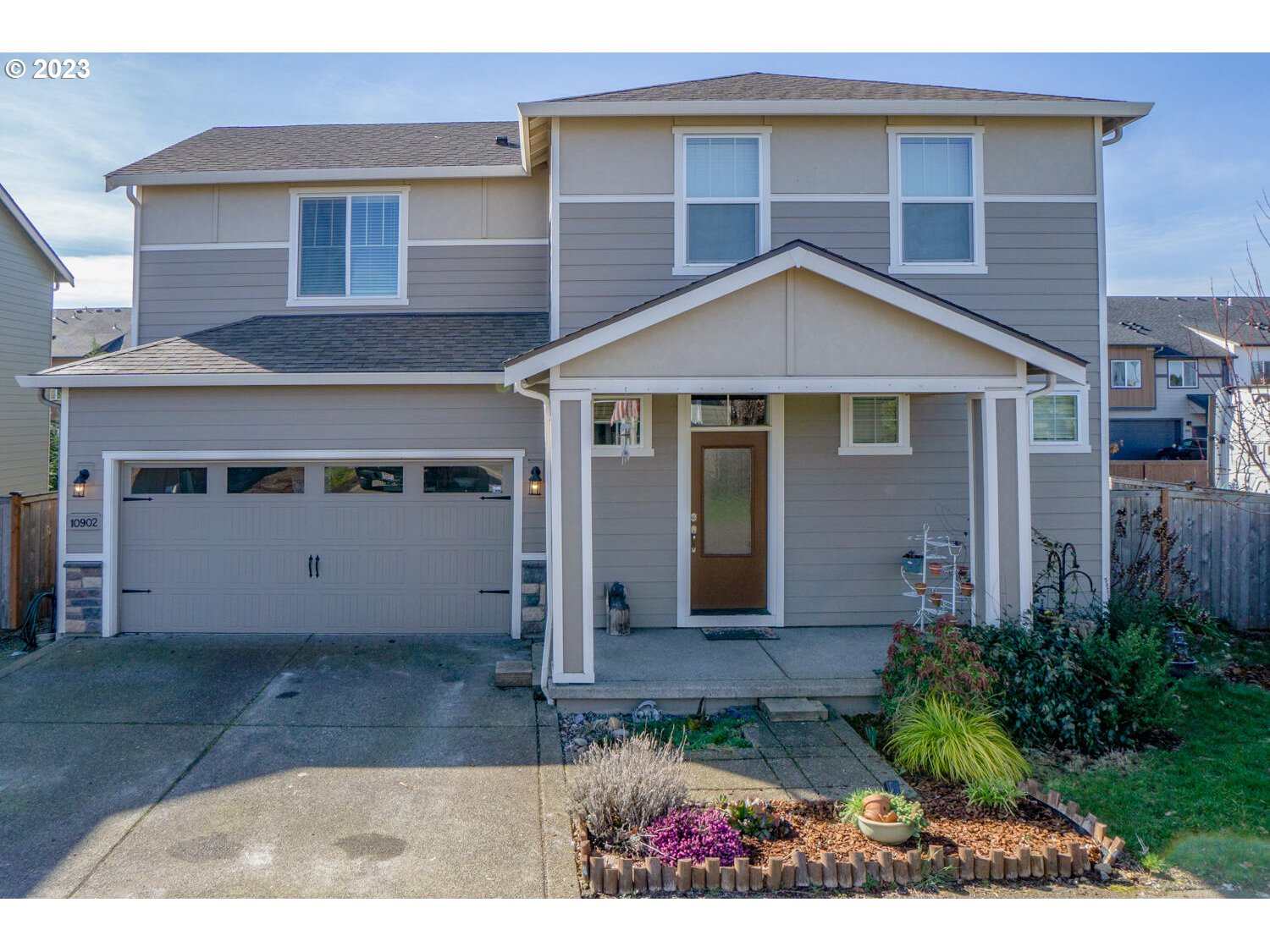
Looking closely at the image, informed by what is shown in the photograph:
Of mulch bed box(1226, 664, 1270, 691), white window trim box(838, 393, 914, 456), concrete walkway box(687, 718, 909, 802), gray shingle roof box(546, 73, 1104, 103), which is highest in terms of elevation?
gray shingle roof box(546, 73, 1104, 103)

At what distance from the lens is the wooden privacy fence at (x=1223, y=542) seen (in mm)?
9391

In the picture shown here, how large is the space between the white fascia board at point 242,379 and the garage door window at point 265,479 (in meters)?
0.98

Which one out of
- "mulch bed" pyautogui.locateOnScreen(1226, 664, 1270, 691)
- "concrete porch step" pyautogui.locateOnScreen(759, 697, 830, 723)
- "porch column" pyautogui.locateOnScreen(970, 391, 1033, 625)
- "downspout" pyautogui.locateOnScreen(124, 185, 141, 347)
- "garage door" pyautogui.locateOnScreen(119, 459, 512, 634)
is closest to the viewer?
"concrete porch step" pyautogui.locateOnScreen(759, 697, 830, 723)

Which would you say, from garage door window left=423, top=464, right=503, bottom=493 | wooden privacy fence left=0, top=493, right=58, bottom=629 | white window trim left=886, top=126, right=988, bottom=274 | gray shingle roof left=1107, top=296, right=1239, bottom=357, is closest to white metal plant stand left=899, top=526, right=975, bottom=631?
white window trim left=886, top=126, right=988, bottom=274

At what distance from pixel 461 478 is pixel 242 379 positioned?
249 centimetres

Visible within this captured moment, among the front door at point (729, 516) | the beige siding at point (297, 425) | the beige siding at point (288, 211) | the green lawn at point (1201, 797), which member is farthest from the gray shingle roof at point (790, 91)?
the green lawn at point (1201, 797)

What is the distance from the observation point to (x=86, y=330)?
2808 centimetres

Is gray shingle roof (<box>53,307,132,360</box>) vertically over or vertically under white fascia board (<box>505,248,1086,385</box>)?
over

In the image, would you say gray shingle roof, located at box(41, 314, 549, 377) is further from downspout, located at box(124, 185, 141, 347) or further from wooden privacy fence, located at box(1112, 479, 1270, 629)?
wooden privacy fence, located at box(1112, 479, 1270, 629)

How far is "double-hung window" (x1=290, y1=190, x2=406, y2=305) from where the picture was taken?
34.2ft

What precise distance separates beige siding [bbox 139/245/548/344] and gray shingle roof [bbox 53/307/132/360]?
17.2m

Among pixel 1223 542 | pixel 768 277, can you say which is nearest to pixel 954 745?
pixel 768 277

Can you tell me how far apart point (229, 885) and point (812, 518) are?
21.0 feet

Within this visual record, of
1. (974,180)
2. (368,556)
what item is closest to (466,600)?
(368,556)
